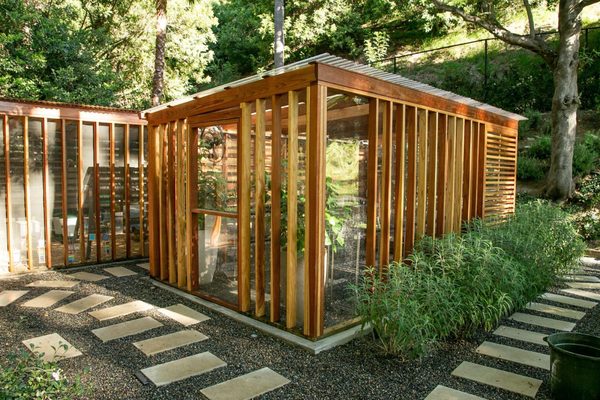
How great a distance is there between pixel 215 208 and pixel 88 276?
2371mm

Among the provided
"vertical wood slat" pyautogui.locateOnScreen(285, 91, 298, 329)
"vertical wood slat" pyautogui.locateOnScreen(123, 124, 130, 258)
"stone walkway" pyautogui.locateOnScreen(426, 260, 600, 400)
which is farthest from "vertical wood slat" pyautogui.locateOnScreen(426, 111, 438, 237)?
"vertical wood slat" pyautogui.locateOnScreen(123, 124, 130, 258)

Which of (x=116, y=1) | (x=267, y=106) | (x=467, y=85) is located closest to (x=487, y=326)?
(x=267, y=106)

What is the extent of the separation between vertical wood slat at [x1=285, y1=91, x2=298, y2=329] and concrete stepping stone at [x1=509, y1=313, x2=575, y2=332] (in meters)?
2.19

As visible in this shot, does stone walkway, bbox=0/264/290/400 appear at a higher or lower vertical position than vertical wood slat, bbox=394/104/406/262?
lower

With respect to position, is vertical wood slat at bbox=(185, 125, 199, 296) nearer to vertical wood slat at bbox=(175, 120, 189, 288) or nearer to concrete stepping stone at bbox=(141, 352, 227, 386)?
vertical wood slat at bbox=(175, 120, 189, 288)

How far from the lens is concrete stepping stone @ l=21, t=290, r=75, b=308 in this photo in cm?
421

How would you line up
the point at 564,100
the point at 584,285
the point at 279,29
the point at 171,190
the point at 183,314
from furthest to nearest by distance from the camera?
1. the point at 279,29
2. the point at 564,100
3. the point at 584,285
4. the point at 171,190
5. the point at 183,314

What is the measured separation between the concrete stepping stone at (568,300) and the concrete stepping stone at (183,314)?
146 inches

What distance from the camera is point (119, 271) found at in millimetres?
5750

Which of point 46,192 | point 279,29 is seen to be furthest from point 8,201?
point 279,29

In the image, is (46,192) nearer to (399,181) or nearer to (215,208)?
(215,208)

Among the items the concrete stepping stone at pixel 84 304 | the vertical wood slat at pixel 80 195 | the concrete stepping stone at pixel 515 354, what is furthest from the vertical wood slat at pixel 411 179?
the vertical wood slat at pixel 80 195

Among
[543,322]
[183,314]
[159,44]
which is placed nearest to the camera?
[543,322]

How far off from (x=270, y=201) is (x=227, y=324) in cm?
116
